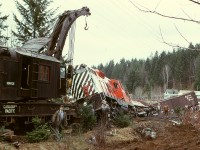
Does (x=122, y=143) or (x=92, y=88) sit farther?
(x=92, y=88)

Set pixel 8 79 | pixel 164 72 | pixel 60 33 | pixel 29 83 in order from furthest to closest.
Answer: pixel 164 72 < pixel 60 33 < pixel 29 83 < pixel 8 79

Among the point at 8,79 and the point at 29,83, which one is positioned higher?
the point at 8,79

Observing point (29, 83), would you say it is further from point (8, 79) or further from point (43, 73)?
point (8, 79)

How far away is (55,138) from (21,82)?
2569 millimetres

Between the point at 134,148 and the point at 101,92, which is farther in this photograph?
the point at 101,92

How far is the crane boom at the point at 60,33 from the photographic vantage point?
21.2 m

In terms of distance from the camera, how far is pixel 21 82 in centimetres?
1764

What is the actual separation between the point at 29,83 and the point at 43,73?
104 cm

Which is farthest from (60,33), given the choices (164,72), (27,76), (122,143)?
(164,72)

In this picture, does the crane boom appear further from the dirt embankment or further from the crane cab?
the dirt embankment

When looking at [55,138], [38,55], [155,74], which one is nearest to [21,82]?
[38,55]

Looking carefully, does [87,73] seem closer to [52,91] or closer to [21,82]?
[52,91]

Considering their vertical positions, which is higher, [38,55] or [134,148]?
[38,55]

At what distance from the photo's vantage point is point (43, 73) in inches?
727
